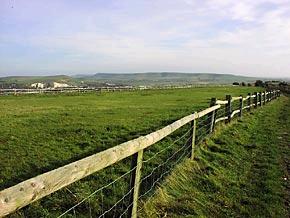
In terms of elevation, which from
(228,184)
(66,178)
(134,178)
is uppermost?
(66,178)

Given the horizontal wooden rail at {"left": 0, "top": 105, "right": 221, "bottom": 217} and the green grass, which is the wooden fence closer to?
the horizontal wooden rail at {"left": 0, "top": 105, "right": 221, "bottom": 217}

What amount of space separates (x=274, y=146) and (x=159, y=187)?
662 centimetres

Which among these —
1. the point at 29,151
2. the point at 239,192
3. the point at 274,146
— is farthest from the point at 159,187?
the point at 274,146

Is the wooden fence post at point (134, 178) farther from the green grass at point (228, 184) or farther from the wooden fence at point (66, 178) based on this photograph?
the green grass at point (228, 184)

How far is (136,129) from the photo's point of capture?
1402 cm

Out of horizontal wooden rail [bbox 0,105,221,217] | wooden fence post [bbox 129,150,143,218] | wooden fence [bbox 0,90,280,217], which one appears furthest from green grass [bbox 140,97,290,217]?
horizontal wooden rail [bbox 0,105,221,217]

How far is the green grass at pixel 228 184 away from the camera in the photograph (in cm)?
642

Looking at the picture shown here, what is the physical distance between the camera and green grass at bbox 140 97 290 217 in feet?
21.1

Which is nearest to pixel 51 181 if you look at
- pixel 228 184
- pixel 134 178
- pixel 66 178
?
pixel 66 178

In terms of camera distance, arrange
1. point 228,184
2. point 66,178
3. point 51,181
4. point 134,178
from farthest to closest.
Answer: point 228,184
point 134,178
point 66,178
point 51,181

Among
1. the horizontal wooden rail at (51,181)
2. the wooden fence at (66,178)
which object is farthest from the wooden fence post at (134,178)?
the horizontal wooden rail at (51,181)

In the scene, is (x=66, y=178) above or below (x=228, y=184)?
above

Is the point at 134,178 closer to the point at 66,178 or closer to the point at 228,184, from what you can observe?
the point at 66,178

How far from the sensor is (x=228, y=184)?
26.3 feet
